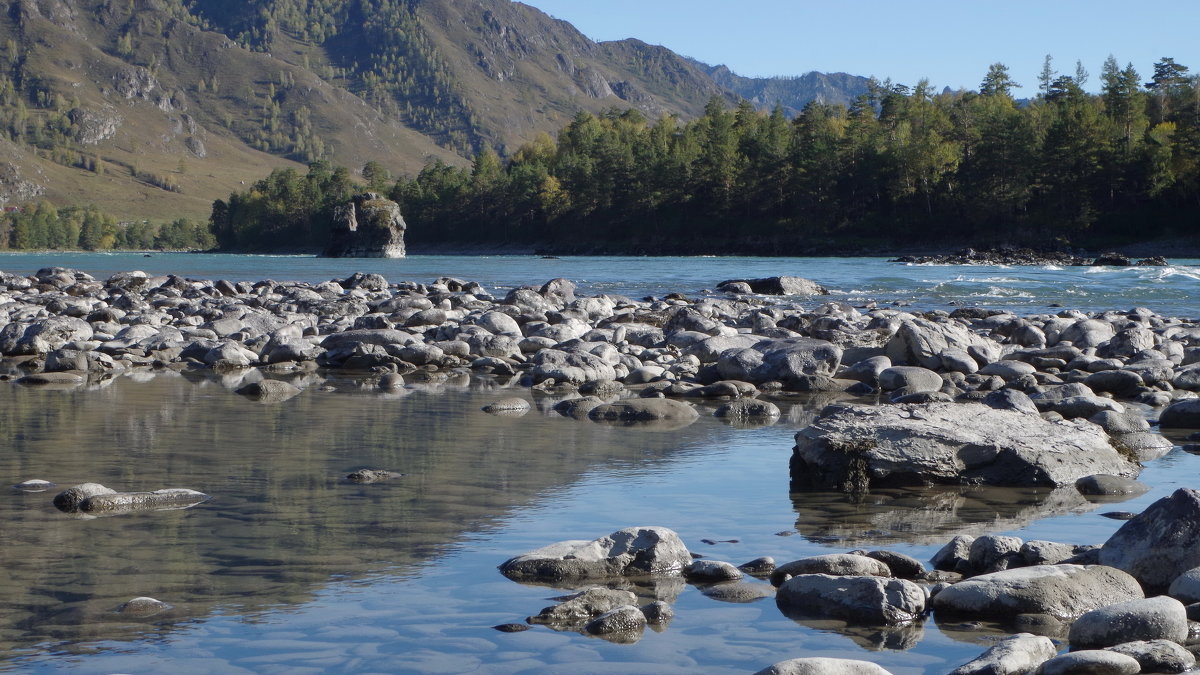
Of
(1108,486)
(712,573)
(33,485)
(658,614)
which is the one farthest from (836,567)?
(33,485)

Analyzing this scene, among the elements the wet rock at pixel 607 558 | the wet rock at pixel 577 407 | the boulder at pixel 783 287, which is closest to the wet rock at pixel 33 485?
the wet rock at pixel 607 558

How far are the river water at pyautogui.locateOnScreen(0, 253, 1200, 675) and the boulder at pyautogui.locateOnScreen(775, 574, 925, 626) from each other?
4.2 inches

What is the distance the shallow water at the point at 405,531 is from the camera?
4227 millimetres

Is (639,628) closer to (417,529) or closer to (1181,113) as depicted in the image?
(417,529)

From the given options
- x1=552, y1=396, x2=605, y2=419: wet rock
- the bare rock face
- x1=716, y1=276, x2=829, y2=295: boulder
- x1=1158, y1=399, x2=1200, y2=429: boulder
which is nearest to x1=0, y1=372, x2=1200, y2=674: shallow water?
x1=552, y1=396, x2=605, y2=419: wet rock

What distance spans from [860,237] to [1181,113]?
99.3ft

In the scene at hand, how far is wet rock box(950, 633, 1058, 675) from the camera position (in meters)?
3.86

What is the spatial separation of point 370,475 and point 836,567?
3377mm

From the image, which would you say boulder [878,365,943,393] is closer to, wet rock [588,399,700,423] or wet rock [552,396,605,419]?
wet rock [588,399,700,423]

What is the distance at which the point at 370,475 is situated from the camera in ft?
24.1

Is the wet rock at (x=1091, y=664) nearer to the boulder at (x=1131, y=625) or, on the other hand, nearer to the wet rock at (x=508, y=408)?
the boulder at (x=1131, y=625)

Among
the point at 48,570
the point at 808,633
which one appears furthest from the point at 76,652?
the point at 808,633

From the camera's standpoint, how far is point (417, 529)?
6.05 meters

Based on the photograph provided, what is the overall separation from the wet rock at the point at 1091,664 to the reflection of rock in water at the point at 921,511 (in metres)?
2.10
